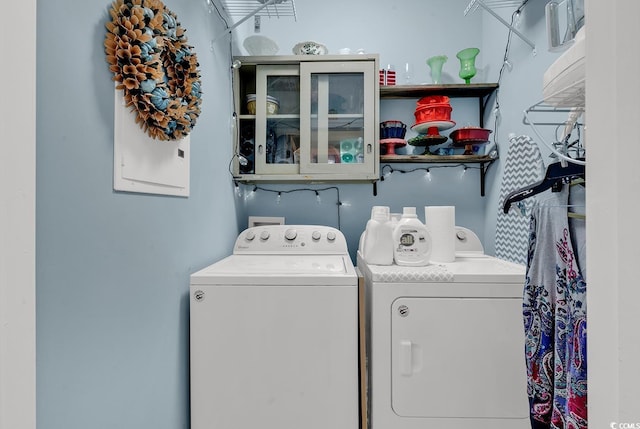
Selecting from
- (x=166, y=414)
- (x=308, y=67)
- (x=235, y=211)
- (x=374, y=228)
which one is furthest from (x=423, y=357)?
(x=308, y=67)

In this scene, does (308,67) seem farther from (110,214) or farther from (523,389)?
(523,389)

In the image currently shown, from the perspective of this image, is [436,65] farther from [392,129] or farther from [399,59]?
[392,129]

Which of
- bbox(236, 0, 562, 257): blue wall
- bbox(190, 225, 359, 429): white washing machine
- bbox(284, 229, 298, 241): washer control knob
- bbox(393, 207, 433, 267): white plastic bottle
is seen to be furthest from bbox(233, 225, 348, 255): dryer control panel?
bbox(190, 225, 359, 429): white washing machine

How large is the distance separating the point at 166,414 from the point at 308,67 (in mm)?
1822

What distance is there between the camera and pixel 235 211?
196cm

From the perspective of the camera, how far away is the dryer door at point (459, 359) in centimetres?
115

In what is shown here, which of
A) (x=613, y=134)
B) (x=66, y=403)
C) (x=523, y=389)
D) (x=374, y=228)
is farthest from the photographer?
(x=374, y=228)

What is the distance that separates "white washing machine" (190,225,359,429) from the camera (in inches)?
45.7

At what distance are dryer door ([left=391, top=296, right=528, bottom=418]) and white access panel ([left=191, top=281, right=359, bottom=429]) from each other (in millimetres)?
201

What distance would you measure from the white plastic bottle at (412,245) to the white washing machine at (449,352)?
16 centimetres

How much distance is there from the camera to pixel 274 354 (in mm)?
1160

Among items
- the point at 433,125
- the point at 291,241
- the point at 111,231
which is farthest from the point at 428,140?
the point at 111,231

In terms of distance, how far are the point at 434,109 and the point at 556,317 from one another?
1.50 metres

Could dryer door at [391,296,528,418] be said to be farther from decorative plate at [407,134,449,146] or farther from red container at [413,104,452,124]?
red container at [413,104,452,124]
